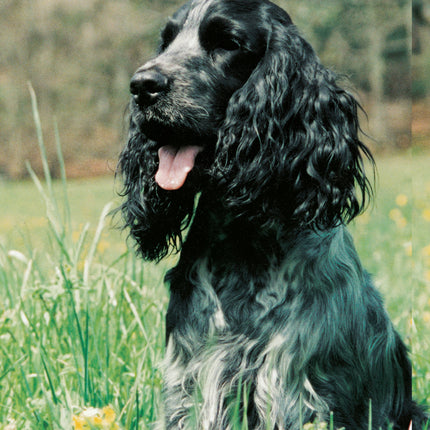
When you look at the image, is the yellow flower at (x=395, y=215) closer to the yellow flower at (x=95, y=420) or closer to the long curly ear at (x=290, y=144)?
the long curly ear at (x=290, y=144)

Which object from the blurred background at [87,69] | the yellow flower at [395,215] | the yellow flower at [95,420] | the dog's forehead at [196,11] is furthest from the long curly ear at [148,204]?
the blurred background at [87,69]

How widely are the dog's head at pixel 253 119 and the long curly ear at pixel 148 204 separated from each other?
134mm

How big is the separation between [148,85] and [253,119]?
40 centimetres

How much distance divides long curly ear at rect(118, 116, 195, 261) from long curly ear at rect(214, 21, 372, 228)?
26 centimetres

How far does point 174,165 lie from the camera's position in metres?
2.29

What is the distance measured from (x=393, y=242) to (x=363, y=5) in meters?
10.2

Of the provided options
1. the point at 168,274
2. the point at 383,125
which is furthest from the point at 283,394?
the point at 383,125

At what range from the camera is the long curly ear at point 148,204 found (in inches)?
102

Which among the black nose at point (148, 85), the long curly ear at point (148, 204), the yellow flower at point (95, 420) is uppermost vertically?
the black nose at point (148, 85)

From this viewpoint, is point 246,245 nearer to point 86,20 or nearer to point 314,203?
point 314,203

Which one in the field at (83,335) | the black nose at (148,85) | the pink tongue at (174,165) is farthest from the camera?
the field at (83,335)

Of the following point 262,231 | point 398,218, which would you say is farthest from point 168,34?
point 398,218

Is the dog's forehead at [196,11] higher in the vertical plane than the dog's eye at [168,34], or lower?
higher

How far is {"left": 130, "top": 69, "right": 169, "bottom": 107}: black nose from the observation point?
7.09 feet
